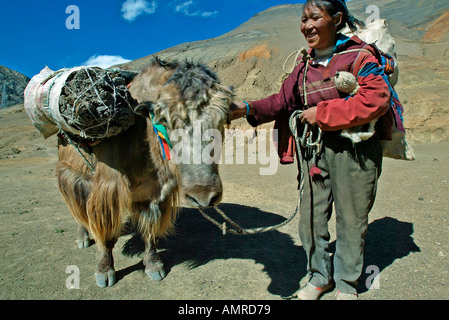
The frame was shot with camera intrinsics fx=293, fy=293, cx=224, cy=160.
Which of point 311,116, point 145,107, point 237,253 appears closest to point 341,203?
point 311,116

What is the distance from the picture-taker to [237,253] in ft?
12.6

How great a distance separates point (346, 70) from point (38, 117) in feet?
10.7

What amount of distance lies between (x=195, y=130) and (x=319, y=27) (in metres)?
1.34

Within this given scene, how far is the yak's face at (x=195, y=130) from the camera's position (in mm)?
2164

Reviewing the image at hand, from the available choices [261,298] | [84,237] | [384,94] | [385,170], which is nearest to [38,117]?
[84,237]

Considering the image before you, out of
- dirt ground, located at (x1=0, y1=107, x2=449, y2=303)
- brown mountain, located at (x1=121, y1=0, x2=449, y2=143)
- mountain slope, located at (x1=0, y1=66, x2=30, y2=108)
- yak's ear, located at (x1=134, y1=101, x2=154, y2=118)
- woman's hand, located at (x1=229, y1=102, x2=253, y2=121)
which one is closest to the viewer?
yak's ear, located at (x1=134, y1=101, x2=154, y2=118)

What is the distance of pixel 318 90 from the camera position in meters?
2.53

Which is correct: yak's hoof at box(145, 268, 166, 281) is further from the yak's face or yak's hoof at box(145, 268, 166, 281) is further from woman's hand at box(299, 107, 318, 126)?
woman's hand at box(299, 107, 318, 126)

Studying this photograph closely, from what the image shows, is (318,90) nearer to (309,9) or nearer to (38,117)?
(309,9)

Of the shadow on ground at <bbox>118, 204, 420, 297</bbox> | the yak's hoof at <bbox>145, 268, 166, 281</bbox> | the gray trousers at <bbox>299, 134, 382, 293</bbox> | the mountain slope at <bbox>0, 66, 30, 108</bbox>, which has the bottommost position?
the shadow on ground at <bbox>118, 204, 420, 297</bbox>

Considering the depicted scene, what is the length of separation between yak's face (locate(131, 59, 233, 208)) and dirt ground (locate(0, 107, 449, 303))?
139 cm

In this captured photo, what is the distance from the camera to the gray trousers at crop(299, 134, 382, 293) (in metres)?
2.50

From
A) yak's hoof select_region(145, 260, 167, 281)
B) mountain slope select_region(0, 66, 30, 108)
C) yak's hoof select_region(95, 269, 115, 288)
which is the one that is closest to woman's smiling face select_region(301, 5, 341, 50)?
yak's hoof select_region(145, 260, 167, 281)

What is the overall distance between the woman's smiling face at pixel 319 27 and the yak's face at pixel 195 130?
36.8 inches
